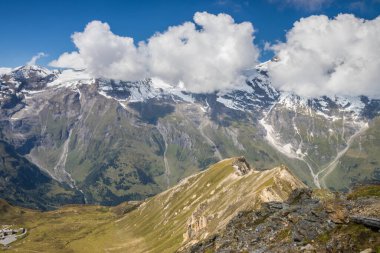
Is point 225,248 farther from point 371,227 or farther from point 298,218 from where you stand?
point 371,227

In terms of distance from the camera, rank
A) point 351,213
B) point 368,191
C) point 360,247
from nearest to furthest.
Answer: point 360,247 → point 351,213 → point 368,191

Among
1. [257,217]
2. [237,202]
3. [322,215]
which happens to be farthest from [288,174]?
[322,215]

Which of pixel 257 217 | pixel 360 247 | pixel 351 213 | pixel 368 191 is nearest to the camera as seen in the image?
pixel 360 247

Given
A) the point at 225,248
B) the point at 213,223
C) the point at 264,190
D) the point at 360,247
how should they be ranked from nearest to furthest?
the point at 360,247 < the point at 225,248 < the point at 264,190 < the point at 213,223

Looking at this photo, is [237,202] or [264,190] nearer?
[264,190]

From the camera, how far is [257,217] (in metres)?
79.3

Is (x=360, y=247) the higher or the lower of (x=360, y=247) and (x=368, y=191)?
the lower

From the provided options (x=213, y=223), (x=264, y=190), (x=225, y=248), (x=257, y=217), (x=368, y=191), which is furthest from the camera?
(x=213, y=223)

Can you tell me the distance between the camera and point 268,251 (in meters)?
62.4

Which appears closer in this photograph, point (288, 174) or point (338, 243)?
point (338, 243)

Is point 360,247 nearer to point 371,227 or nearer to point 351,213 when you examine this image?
point 371,227

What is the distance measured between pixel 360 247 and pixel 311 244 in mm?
7597

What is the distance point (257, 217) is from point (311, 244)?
21.2 m

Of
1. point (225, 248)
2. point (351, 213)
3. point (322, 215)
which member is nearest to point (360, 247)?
point (351, 213)
